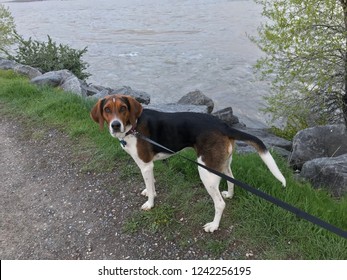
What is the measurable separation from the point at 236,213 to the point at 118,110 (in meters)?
1.75

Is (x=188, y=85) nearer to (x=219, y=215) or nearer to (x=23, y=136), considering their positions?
(x=23, y=136)

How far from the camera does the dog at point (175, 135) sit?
11.7 feet

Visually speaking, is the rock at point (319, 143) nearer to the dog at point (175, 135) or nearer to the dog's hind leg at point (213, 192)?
the dog at point (175, 135)

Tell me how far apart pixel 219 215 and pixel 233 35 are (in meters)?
20.2

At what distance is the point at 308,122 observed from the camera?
30.3 feet

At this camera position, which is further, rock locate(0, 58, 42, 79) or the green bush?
the green bush

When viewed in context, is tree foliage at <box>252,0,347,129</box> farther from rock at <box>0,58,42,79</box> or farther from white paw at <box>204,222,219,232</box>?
rock at <box>0,58,42,79</box>

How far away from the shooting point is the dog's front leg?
13.0 feet

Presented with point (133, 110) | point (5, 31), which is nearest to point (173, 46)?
point (5, 31)

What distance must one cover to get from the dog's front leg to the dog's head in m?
0.51

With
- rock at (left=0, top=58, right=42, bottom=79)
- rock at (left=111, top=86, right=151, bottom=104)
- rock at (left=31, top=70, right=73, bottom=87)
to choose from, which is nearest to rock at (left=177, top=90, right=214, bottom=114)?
rock at (left=111, top=86, right=151, bottom=104)

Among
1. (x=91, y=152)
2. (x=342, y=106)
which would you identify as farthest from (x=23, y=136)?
(x=342, y=106)

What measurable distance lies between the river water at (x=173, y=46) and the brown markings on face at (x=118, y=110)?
8953mm

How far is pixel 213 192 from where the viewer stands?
142 inches
